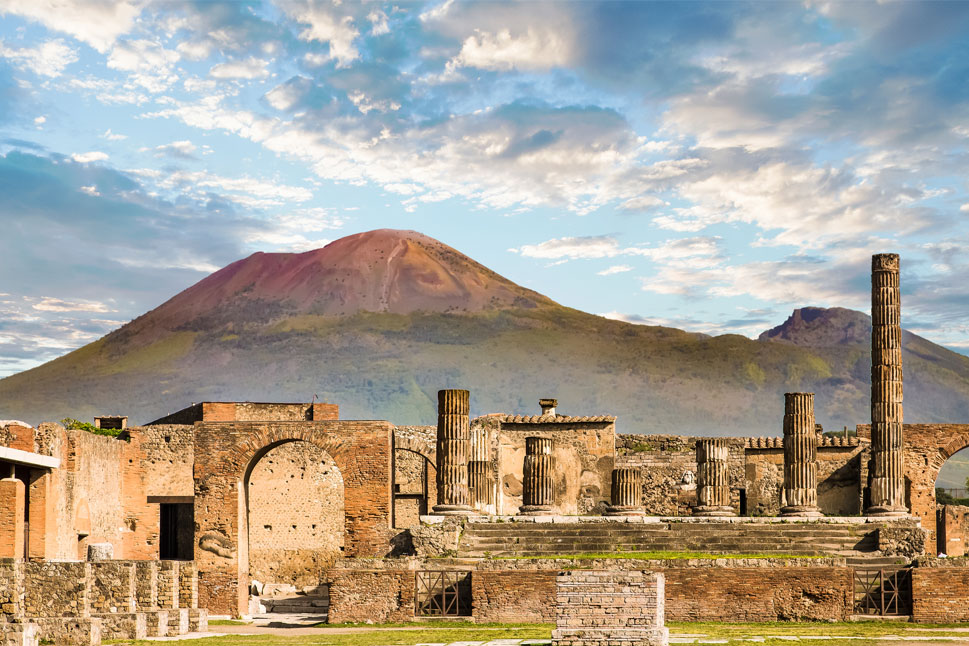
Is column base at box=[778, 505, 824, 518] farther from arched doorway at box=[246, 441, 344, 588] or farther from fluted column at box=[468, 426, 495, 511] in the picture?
arched doorway at box=[246, 441, 344, 588]

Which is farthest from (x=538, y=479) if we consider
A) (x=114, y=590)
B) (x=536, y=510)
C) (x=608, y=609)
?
(x=608, y=609)

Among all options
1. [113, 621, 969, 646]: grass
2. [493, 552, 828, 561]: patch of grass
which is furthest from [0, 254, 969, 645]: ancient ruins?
[113, 621, 969, 646]: grass

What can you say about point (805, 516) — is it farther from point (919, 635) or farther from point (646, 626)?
point (646, 626)

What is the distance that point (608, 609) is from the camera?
18.9m

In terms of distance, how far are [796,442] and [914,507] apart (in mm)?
8678

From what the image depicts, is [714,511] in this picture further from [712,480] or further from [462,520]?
[462,520]

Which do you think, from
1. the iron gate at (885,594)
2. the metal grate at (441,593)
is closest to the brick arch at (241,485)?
the metal grate at (441,593)

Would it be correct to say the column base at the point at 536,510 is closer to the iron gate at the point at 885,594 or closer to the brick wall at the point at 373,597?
the brick wall at the point at 373,597

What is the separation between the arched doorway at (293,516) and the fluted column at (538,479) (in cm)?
763

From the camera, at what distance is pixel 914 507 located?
3900cm

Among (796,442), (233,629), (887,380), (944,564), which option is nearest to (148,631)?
(233,629)

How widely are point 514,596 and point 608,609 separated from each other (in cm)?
591

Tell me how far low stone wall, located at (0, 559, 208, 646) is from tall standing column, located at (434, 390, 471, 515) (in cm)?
811

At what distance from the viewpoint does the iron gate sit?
24500mm
